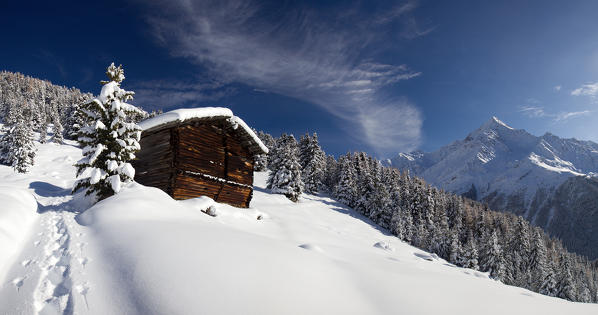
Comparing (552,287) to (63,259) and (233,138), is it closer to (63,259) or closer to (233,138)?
(233,138)

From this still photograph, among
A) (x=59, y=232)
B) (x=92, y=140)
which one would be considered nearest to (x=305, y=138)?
(x=92, y=140)

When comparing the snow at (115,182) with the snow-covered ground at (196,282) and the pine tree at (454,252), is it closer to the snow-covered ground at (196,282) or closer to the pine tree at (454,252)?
the snow-covered ground at (196,282)

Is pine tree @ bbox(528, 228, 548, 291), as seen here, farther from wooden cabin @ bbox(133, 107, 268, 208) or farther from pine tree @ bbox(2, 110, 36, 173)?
pine tree @ bbox(2, 110, 36, 173)

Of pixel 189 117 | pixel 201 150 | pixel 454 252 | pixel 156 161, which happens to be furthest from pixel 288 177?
pixel 454 252

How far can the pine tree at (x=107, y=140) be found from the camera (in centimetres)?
1211

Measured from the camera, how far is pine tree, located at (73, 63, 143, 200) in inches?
477

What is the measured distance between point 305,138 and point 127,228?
49008 mm

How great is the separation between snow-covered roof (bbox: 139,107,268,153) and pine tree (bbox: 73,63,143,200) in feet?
5.01

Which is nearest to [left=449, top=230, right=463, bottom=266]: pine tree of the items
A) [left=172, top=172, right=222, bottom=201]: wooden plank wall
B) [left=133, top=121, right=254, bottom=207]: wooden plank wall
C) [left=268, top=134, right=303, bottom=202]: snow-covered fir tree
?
[left=268, top=134, right=303, bottom=202]: snow-covered fir tree

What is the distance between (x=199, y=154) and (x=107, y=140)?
15.6ft

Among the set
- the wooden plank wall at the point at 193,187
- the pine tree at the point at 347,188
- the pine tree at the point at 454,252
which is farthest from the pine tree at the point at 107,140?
the pine tree at the point at 454,252

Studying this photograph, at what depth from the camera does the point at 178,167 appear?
49.1 ft

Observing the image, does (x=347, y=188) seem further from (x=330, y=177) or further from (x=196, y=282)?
(x=196, y=282)

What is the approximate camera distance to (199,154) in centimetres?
1625
